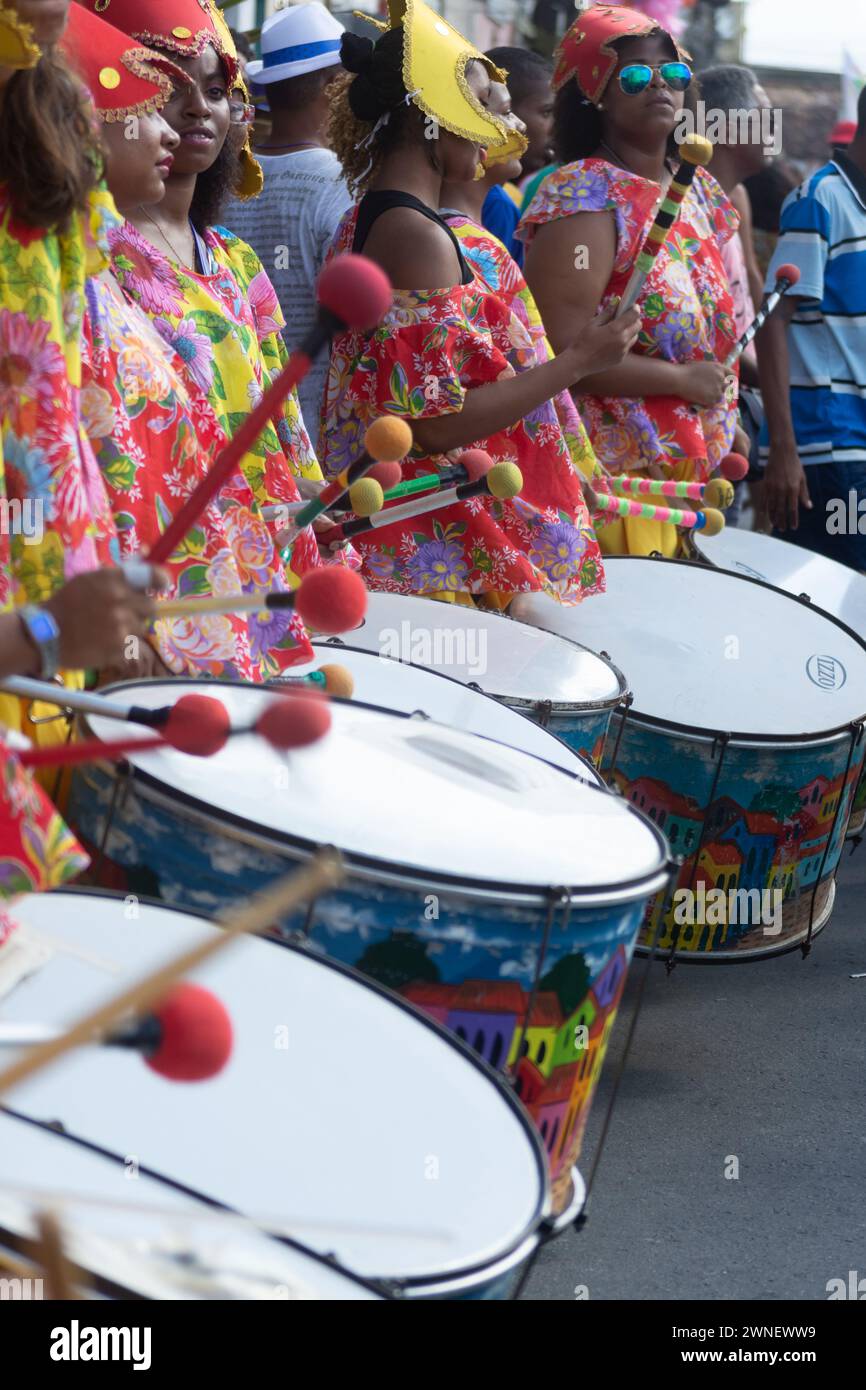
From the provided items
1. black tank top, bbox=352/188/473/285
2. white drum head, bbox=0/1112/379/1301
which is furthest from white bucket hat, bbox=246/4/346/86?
white drum head, bbox=0/1112/379/1301

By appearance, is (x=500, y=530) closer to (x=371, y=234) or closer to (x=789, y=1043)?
(x=371, y=234)

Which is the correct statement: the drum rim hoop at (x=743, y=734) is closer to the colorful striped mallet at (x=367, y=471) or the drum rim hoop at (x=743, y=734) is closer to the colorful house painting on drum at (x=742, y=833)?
the colorful house painting on drum at (x=742, y=833)

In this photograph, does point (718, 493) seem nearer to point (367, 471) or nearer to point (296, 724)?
point (367, 471)

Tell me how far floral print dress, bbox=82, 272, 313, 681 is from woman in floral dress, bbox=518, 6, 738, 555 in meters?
1.37

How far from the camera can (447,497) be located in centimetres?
265

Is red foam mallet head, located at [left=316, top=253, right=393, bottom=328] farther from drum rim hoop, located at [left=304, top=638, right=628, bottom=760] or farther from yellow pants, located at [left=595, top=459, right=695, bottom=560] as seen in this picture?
yellow pants, located at [left=595, top=459, right=695, bottom=560]

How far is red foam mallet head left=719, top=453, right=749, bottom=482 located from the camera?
3.67 meters

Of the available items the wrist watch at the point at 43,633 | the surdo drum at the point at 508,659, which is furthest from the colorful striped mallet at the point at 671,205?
the wrist watch at the point at 43,633

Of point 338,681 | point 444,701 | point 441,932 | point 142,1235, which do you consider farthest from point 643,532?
point 142,1235

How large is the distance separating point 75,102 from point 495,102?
1.45 metres

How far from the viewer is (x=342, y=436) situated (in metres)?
3.17

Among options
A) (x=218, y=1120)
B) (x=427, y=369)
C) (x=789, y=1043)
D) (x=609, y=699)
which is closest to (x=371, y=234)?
(x=427, y=369)

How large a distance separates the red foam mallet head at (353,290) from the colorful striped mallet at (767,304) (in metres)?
2.71

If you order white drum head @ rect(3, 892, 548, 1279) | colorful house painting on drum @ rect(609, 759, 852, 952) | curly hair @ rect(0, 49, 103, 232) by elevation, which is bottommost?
colorful house painting on drum @ rect(609, 759, 852, 952)
